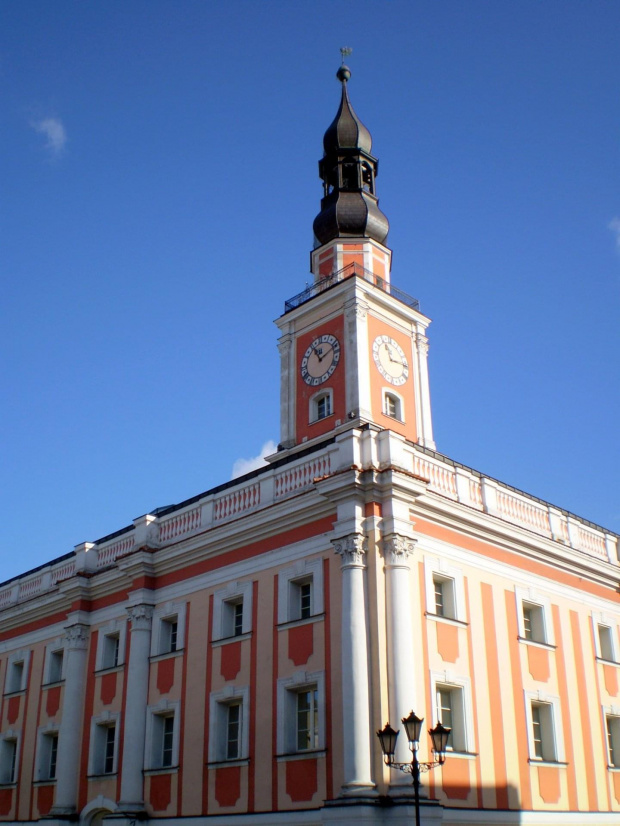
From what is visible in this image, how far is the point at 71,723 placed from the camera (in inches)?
1175

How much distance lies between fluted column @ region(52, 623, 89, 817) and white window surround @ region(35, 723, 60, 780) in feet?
3.47

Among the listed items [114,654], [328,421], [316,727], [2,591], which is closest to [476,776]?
[316,727]

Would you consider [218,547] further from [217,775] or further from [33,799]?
[33,799]

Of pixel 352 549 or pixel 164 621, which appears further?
pixel 164 621

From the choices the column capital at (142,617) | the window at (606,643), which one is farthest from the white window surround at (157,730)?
the window at (606,643)

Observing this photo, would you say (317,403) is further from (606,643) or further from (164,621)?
(606,643)

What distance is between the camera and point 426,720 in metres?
22.0

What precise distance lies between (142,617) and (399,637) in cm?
1015

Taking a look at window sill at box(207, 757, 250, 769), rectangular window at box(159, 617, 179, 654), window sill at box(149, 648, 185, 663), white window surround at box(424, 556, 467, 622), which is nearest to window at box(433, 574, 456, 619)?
white window surround at box(424, 556, 467, 622)

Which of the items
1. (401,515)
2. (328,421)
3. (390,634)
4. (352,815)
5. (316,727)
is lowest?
(352,815)

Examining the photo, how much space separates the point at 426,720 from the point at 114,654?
40.6ft

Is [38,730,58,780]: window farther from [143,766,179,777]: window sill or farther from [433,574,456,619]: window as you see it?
Answer: [433,574,456,619]: window

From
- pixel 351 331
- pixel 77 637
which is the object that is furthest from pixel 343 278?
pixel 77 637

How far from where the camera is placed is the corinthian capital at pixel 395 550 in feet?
74.4
